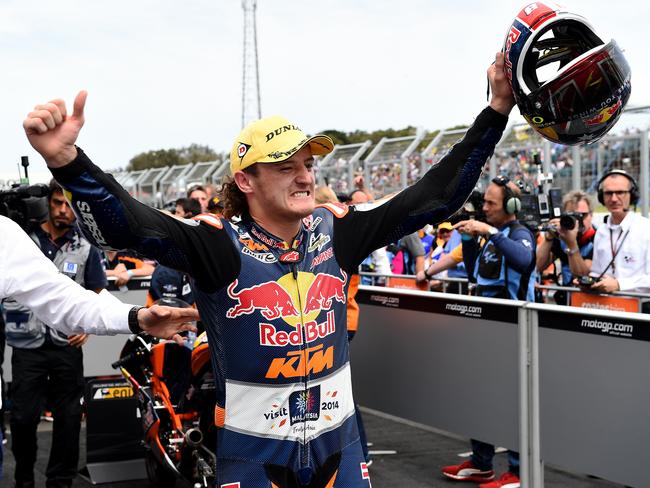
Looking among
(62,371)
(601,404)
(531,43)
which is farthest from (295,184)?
(62,371)

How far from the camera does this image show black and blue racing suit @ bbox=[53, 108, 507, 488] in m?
2.91

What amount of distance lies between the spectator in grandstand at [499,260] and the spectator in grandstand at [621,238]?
786 millimetres

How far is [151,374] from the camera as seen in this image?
19.1 feet

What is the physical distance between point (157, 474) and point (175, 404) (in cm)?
56

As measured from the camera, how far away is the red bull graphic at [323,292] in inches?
118

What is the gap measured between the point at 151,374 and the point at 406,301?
197 centimetres

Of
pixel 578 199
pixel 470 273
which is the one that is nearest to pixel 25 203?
pixel 470 273

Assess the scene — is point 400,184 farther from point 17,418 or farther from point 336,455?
point 336,455

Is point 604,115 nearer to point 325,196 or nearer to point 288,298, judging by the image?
point 288,298

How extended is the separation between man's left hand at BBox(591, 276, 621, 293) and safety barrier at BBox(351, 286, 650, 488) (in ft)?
3.93

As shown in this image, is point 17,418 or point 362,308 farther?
point 362,308

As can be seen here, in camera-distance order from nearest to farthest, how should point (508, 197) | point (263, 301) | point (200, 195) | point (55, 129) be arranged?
point (55, 129) → point (263, 301) → point (508, 197) → point (200, 195)

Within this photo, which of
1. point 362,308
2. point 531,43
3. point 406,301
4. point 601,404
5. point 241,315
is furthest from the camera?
point 362,308

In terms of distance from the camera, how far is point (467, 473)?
6.32 meters
